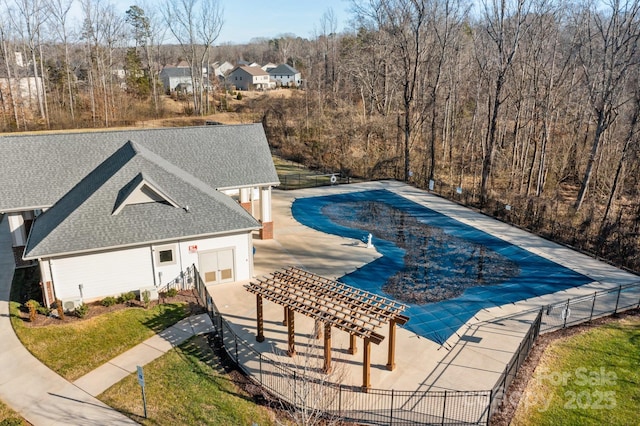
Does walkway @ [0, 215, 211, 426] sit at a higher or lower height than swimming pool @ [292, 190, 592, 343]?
lower

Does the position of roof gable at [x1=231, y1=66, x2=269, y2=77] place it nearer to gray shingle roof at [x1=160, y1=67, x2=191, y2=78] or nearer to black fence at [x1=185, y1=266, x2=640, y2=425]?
gray shingle roof at [x1=160, y1=67, x2=191, y2=78]

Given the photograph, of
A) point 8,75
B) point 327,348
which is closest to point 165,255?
point 327,348

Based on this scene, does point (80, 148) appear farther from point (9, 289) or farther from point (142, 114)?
point (142, 114)

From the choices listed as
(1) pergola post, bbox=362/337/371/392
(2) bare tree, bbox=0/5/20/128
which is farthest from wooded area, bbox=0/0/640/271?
(1) pergola post, bbox=362/337/371/392

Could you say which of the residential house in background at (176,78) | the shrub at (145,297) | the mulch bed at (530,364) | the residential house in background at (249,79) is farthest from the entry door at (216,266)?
the residential house in background at (249,79)

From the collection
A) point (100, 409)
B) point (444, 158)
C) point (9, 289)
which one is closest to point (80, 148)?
point (9, 289)

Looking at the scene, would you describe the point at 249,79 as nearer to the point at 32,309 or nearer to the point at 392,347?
the point at 32,309

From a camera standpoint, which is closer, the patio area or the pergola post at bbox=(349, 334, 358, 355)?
the patio area

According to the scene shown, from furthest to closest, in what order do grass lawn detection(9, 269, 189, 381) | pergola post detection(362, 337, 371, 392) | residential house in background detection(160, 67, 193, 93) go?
residential house in background detection(160, 67, 193, 93)
grass lawn detection(9, 269, 189, 381)
pergola post detection(362, 337, 371, 392)
